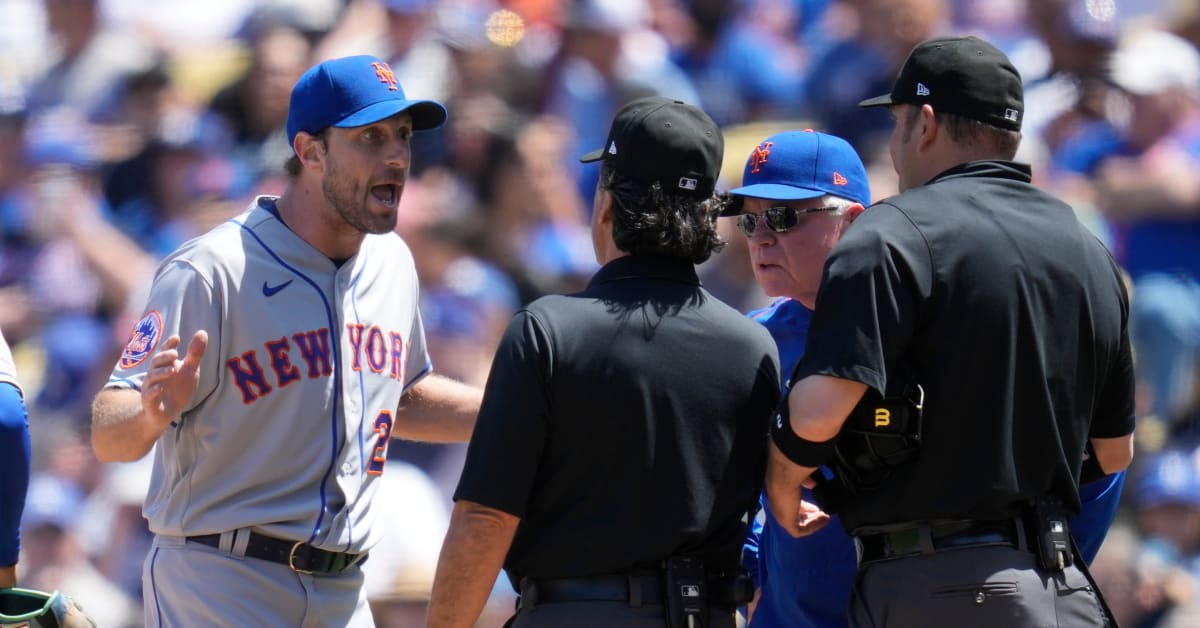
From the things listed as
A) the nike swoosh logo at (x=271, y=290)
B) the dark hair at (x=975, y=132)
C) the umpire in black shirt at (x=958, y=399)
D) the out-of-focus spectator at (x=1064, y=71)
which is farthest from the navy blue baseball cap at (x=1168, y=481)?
the nike swoosh logo at (x=271, y=290)

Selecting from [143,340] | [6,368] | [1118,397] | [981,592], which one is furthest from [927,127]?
[6,368]

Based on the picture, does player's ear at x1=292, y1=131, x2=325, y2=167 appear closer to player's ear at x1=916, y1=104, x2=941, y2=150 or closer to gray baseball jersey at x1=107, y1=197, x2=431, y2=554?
gray baseball jersey at x1=107, y1=197, x2=431, y2=554

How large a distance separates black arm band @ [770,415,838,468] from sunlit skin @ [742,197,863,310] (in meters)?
0.88

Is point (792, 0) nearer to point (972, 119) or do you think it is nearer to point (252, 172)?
point (252, 172)

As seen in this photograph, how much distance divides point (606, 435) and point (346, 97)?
1.22 meters

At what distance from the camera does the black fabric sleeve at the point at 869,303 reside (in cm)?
268

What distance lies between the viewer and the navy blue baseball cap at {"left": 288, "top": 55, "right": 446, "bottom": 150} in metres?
3.49

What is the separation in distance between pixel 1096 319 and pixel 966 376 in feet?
1.14

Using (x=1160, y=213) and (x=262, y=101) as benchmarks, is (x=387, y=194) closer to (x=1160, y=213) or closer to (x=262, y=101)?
(x=262, y=101)

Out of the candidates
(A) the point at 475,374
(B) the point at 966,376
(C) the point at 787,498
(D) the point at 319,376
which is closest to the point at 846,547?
(C) the point at 787,498

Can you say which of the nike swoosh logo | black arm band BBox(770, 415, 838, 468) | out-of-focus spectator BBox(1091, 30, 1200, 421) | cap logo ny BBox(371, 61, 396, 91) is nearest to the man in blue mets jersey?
black arm band BBox(770, 415, 838, 468)

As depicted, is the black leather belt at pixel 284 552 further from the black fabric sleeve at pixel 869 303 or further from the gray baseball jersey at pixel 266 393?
the black fabric sleeve at pixel 869 303

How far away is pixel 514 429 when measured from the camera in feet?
8.98

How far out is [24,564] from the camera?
621 centimetres
